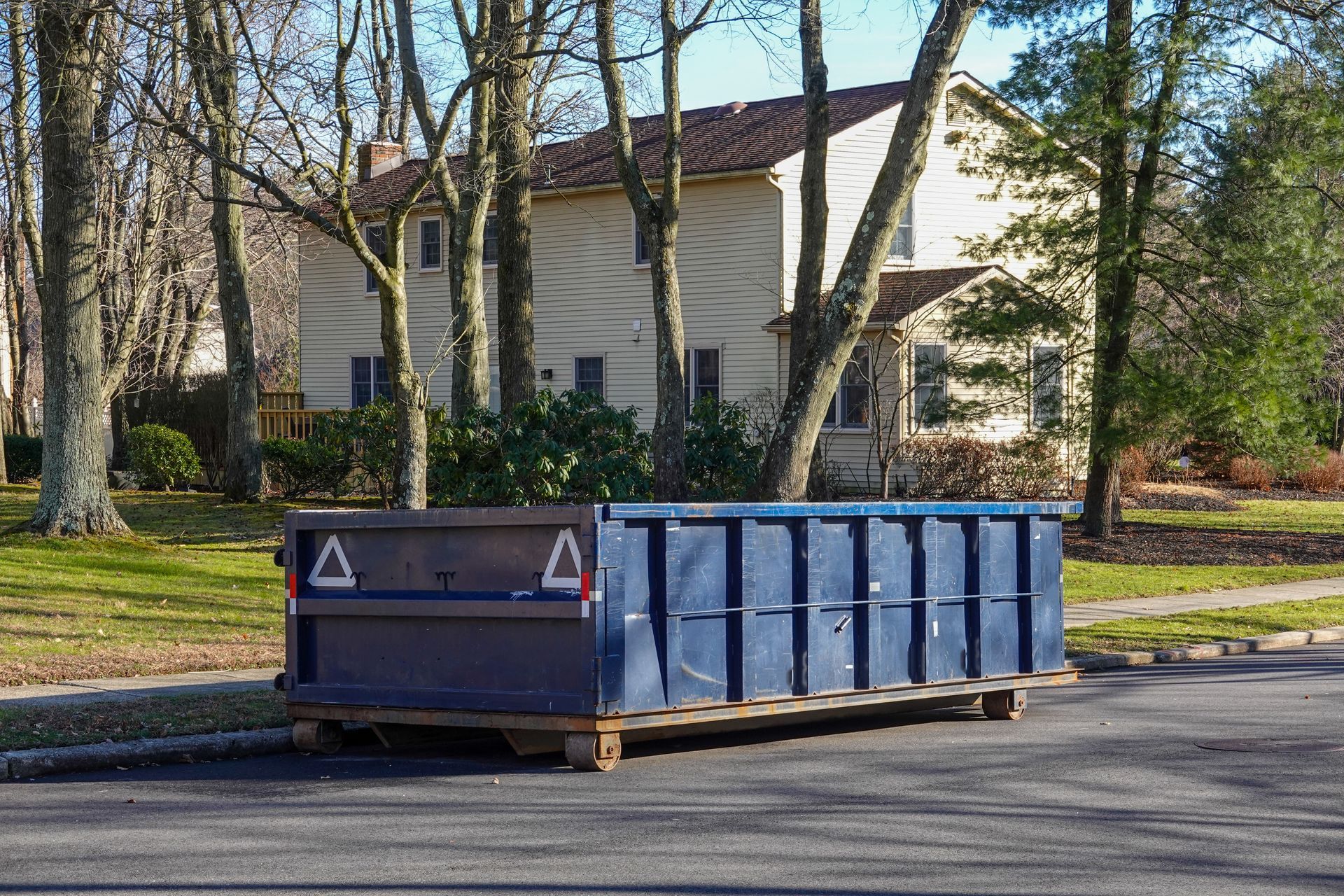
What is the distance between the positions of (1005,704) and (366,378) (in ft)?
93.8

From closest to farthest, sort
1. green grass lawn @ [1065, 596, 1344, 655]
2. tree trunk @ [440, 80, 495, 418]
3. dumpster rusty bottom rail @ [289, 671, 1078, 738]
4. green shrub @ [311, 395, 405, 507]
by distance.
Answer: dumpster rusty bottom rail @ [289, 671, 1078, 738] → green grass lawn @ [1065, 596, 1344, 655] → tree trunk @ [440, 80, 495, 418] → green shrub @ [311, 395, 405, 507]

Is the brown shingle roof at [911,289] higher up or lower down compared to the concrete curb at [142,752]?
higher up

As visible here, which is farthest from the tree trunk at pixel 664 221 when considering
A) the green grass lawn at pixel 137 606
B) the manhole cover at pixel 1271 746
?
the manhole cover at pixel 1271 746

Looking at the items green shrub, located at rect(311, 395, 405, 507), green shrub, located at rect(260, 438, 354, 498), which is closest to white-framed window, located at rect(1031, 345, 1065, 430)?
green shrub, located at rect(311, 395, 405, 507)

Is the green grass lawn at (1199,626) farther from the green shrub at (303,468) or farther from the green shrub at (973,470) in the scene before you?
the green shrub at (303,468)

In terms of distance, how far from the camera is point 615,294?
106ft

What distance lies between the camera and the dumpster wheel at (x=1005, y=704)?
10.6 m

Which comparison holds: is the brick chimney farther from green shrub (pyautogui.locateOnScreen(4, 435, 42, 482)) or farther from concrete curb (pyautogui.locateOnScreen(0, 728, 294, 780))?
concrete curb (pyautogui.locateOnScreen(0, 728, 294, 780))

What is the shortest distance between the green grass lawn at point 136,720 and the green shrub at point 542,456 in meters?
9.00

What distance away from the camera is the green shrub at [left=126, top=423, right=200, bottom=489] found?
31.3m

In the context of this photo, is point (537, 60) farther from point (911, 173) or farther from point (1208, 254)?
point (1208, 254)

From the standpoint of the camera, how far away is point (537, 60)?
74.0ft

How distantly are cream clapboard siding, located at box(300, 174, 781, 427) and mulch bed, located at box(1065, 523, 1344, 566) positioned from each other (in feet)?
25.6

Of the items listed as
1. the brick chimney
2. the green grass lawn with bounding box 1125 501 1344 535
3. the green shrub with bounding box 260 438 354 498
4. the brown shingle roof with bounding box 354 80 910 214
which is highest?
the brick chimney
